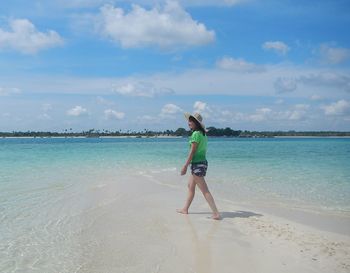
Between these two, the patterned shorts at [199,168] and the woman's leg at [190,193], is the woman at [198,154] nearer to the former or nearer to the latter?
the patterned shorts at [199,168]

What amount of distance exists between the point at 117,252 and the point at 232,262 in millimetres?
1619

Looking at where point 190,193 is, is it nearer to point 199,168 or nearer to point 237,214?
point 199,168

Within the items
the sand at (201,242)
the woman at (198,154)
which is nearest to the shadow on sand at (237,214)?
the sand at (201,242)

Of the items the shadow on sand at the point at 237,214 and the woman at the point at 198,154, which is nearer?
the woman at the point at 198,154

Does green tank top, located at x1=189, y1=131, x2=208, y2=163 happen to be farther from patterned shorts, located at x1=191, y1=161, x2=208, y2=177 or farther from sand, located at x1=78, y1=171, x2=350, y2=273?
sand, located at x1=78, y1=171, x2=350, y2=273

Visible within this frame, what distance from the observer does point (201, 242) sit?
20.0 feet

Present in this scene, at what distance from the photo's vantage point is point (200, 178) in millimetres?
7902

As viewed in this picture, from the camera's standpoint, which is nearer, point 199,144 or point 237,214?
point 199,144

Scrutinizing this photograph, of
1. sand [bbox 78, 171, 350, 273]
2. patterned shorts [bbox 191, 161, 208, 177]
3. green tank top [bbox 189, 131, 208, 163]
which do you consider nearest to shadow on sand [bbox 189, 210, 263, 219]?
sand [bbox 78, 171, 350, 273]

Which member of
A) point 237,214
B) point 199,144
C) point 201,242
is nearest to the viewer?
point 201,242

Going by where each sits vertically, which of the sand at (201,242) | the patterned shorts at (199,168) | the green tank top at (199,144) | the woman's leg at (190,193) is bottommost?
the sand at (201,242)

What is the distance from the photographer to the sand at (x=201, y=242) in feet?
16.5

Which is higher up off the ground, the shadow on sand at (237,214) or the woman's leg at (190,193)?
the woman's leg at (190,193)

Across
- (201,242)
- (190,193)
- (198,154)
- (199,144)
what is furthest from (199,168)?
(201,242)
